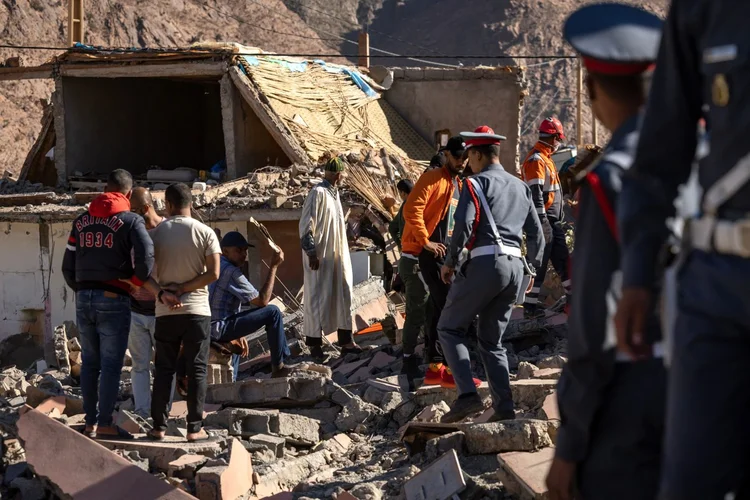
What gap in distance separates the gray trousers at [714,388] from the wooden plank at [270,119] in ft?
45.6

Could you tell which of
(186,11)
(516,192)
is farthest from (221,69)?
(186,11)

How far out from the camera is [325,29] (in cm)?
5519

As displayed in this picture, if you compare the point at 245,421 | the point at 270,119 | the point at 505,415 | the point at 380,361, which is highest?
the point at 270,119

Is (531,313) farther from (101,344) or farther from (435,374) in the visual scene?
(101,344)

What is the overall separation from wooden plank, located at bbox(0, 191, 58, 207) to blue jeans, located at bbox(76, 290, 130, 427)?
9.91 metres

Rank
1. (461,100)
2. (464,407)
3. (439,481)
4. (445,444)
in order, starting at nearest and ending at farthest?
(439,481)
(445,444)
(464,407)
(461,100)

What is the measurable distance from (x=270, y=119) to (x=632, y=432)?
14001 mm

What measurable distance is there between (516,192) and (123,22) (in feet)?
120

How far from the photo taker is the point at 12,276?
17.7 metres

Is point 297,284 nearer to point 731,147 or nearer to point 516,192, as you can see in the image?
point 516,192

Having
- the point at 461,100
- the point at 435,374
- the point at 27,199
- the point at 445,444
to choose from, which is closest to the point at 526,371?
the point at 435,374

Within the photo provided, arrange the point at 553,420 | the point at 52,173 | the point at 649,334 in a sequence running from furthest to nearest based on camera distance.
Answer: the point at 52,173
the point at 553,420
the point at 649,334

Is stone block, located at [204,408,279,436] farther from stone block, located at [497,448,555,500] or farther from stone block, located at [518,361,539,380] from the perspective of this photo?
stone block, located at [497,448,555,500]

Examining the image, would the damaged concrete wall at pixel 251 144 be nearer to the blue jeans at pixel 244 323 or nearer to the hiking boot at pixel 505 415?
the blue jeans at pixel 244 323
